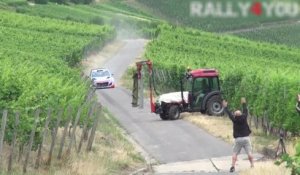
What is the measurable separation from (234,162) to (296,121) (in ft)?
18.1

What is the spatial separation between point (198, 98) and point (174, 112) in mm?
1291

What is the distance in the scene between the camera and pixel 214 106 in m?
31.5

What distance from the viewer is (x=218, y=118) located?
30953mm

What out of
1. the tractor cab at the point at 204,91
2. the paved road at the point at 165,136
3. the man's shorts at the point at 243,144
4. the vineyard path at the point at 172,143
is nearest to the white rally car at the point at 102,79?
the vineyard path at the point at 172,143

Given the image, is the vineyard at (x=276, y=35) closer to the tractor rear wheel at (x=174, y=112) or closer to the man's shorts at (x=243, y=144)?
the tractor rear wheel at (x=174, y=112)

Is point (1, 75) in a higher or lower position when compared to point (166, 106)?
higher

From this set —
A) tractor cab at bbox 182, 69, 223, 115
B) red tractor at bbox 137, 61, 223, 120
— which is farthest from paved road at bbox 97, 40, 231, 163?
tractor cab at bbox 182, 69, 223, 115

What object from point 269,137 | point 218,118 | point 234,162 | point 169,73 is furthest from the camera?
point 169,73

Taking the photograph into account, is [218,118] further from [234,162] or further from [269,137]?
[234,162]

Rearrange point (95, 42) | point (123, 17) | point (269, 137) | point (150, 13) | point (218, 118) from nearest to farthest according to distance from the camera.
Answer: point (269, 137) → point (218, 118) → point (95, 42) → point (123, 17) → point (150, 13)

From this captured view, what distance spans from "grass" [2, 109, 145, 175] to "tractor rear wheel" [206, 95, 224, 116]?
21.5 feet

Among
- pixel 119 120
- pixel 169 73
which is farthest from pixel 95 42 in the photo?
pixel 119 120

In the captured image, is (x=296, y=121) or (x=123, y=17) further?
(x=123, y=17)

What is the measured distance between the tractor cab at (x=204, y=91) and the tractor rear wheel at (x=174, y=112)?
0.64 meters
